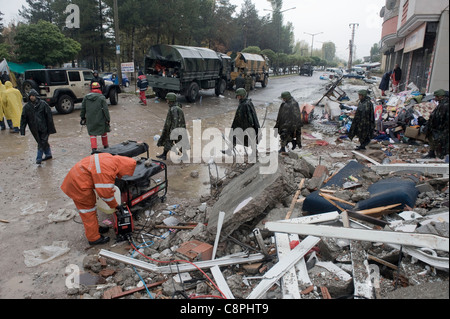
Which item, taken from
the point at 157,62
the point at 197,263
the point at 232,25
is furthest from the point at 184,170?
the point at 232,25

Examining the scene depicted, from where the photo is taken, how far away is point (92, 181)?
3.69m

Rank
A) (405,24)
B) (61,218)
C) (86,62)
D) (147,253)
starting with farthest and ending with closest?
(86,62)
(405,24)
(61,218)
(147,253)

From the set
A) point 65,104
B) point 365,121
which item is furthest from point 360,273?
point 65,104

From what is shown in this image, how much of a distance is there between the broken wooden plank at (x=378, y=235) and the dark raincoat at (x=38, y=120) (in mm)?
5926

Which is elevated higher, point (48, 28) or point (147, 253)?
point (48, 28)

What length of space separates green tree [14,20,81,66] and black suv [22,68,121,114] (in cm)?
1055

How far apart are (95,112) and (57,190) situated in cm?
220

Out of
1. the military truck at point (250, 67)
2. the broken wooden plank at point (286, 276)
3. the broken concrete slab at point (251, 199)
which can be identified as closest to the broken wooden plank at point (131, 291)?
the broken concrete slab at point (251, 199)

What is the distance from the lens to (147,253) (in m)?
3.82

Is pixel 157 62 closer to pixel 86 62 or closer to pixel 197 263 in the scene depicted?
pixel 197 263

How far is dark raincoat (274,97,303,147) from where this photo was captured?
729 cm

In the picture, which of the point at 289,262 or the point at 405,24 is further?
the point at 405,24

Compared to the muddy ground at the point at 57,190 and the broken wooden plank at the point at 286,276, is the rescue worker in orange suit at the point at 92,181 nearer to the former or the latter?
the muddy ground at the point at 57,190

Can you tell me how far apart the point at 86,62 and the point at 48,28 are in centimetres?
1138
